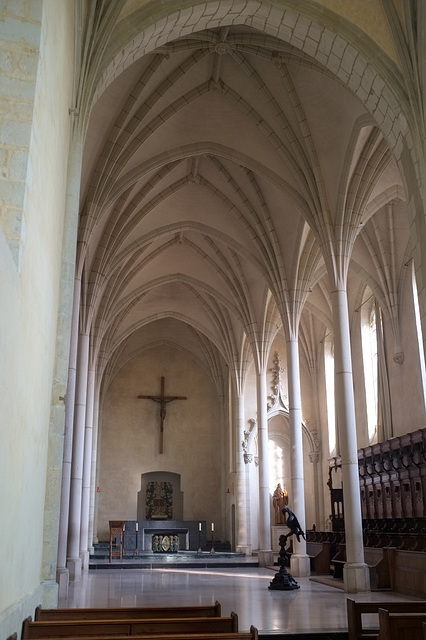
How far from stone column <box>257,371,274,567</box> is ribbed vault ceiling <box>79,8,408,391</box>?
145 centimetres

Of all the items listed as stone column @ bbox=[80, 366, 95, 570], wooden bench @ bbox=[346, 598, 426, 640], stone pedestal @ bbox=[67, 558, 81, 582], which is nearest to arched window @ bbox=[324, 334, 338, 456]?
stone column @ bbox=[80, 366, 95, 570]

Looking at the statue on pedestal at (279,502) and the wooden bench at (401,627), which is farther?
the statue on pedestal at (279,502)

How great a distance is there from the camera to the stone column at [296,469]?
16.3 metres

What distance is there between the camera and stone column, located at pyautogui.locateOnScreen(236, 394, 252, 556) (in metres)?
25.7

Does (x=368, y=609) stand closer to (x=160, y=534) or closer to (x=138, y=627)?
(x=138, y=627)

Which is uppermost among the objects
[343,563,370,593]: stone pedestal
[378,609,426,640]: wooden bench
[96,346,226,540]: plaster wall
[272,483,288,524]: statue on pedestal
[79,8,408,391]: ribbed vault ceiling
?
[79,8,408,391]: ribbed vault ceiling

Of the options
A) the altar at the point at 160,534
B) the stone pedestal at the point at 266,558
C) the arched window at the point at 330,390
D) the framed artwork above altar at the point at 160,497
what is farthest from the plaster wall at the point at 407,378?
the framed artwork above altar at the point at 160,497

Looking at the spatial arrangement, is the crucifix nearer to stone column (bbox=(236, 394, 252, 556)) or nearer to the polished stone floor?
stone column (bbox=(236, 394, 252, 556))

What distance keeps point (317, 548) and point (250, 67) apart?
13044mm

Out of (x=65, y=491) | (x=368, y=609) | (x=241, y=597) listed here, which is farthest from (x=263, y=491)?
(x=368, y=609)

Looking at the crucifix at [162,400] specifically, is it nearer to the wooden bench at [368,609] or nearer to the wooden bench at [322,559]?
the wooden bench at [322,559]

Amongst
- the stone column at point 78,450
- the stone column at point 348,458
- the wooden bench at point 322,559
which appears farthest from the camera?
the wooden bench at point 322,559

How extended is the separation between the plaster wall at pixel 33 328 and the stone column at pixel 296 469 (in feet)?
36.1

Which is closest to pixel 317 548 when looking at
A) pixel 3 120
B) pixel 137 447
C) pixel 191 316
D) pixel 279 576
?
pixel 279 576
